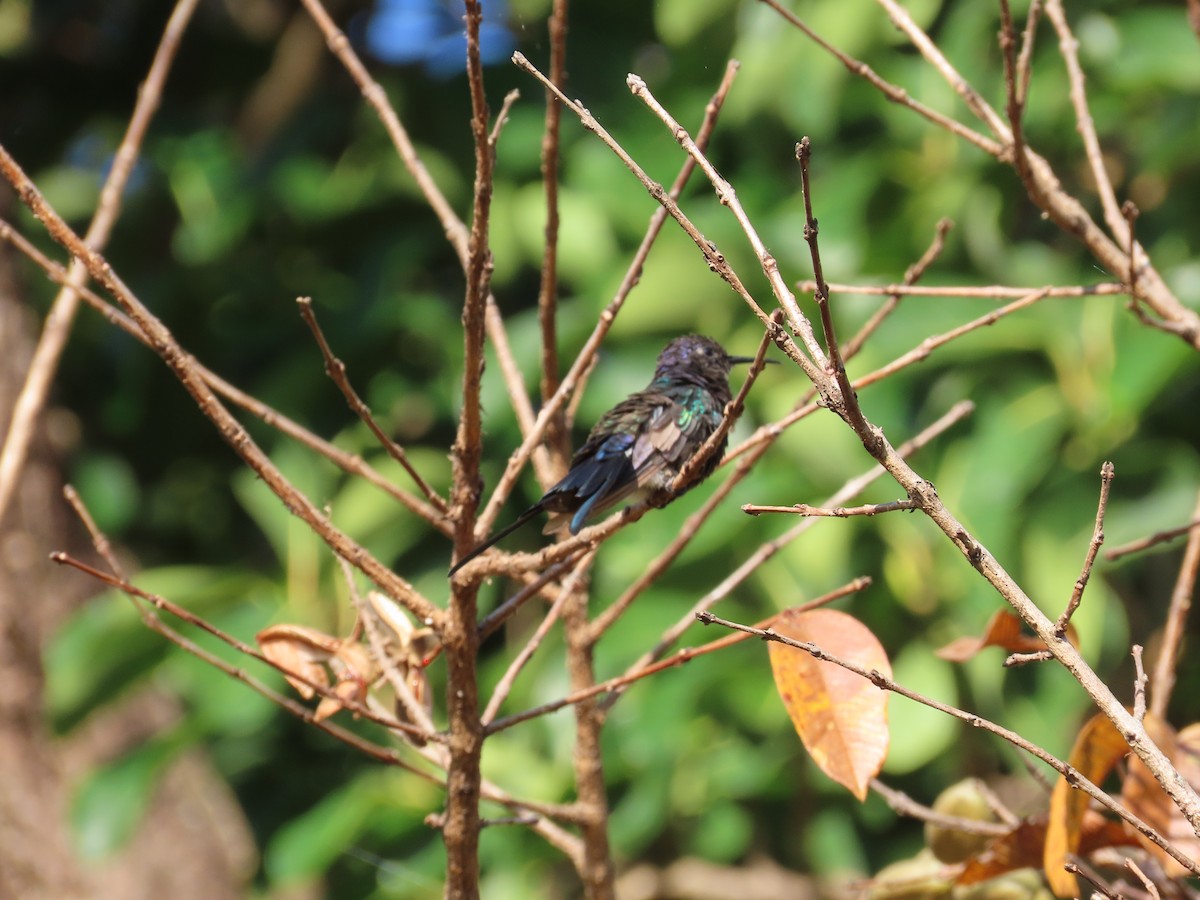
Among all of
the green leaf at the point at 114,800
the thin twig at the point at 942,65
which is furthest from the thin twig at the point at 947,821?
the green leaf at the point at 114,800

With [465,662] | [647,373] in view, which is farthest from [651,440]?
[647,373]

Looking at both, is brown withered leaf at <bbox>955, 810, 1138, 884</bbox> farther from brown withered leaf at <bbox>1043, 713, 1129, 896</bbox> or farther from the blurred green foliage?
the blurred green foliage

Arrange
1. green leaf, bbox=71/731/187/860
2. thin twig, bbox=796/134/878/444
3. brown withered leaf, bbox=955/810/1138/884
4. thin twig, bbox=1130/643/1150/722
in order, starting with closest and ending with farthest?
1. thin twig, bbox=796/134/878/444
2. thin twig, bbox=1130/643/1150/722
3. brown withered leaf, bbox=955/810/1138/884
4. green leaf, bbox=71/731/187/860

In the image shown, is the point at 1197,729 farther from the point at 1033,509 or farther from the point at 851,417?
the point at 1033,509

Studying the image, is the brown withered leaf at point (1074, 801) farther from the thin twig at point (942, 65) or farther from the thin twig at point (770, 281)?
the thin twig at point (942, 65)

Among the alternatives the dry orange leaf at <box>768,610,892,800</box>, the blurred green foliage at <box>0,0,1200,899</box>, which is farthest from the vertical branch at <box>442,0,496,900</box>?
the blurred green foliage at <box>0,0,1200,899</box>

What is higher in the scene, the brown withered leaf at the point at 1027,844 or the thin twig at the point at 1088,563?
the thin twig at the point at 1088,563

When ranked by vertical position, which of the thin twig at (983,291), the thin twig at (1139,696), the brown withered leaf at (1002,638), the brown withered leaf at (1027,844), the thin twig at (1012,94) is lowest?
the brown withered leaf at (1027,844)
